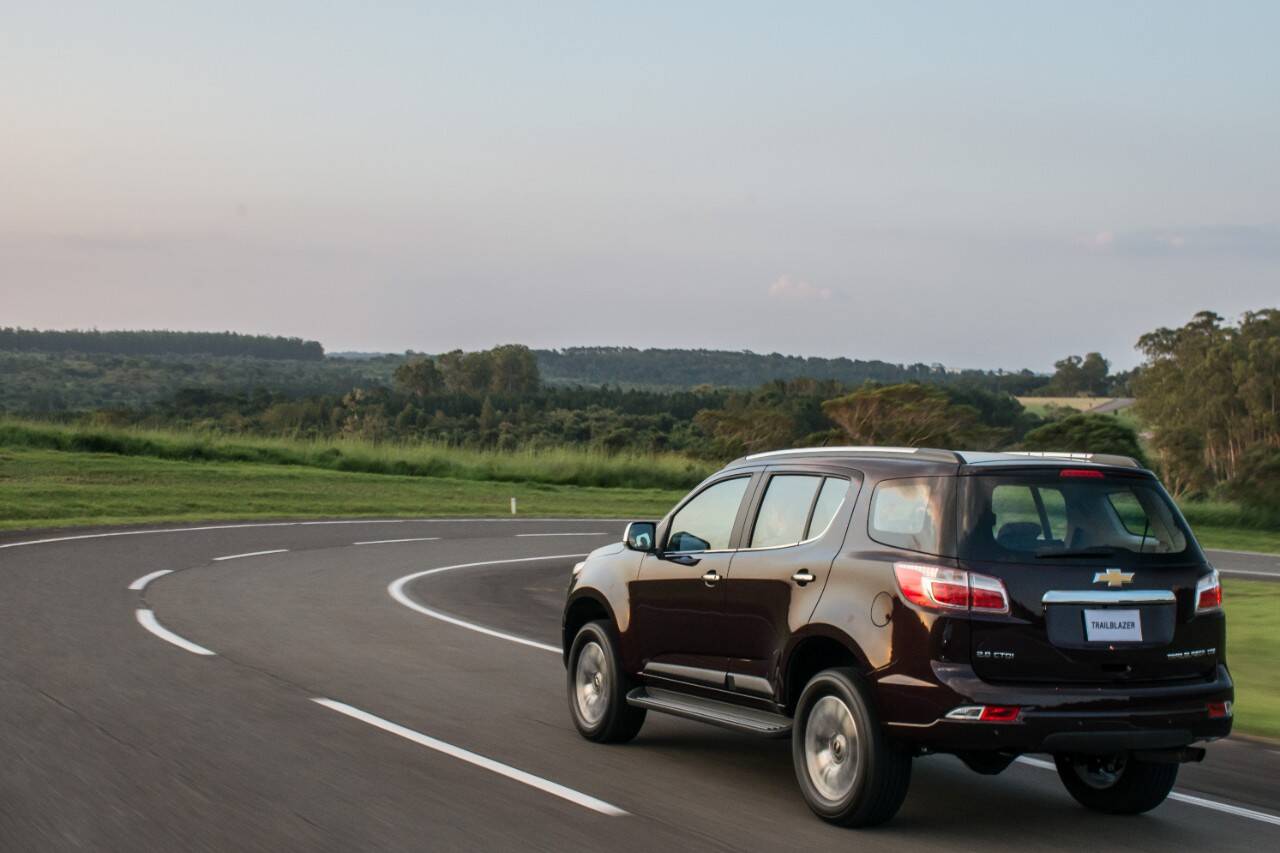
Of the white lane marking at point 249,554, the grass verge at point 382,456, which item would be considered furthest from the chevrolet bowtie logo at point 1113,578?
the grass verge at point 382,456

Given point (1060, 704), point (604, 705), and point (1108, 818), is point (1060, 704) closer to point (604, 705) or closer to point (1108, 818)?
point (1108, 818)

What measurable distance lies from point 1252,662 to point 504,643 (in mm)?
6657

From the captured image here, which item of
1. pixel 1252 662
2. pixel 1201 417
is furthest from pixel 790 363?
pixel 1252 662

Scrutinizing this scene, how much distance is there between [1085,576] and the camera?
6.81 metres

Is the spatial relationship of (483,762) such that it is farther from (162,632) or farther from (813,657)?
(162,632)

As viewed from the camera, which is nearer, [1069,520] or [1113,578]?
[1113,578]

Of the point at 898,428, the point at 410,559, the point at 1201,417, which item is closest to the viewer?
the point at 410,559

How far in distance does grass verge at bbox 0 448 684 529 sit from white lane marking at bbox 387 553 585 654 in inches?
361

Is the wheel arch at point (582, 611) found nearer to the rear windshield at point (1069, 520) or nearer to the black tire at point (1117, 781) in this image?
the black tire at point (1117, 781)

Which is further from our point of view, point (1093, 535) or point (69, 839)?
→ point (1093, 535)

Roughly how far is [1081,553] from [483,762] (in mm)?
3393

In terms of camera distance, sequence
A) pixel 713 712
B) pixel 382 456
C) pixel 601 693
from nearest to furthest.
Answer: pixel 713 712 < pixel 601 693 < pixel 382 456

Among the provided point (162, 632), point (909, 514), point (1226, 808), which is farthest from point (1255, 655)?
point (162, 632)

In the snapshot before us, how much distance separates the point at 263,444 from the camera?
48156mm
